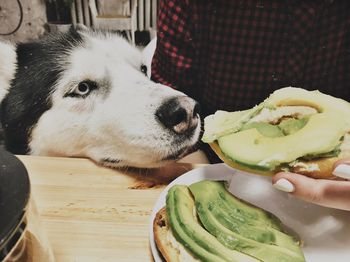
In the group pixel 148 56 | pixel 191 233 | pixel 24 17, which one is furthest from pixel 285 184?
pixel 24 17

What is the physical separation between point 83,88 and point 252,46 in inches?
24.0

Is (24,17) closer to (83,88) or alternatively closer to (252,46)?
(83,88)

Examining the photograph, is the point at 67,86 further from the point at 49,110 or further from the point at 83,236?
the point at 83,236

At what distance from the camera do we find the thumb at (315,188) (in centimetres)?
53

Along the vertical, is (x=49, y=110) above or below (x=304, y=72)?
below

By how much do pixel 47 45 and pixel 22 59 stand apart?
99mm

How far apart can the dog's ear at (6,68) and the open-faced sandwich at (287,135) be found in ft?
2.72

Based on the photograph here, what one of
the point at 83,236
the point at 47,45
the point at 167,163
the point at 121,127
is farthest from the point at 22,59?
the point at 83,236

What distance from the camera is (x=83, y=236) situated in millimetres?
620

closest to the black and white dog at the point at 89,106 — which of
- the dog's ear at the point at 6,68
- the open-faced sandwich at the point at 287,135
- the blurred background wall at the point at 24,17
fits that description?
the dog's ear at the point at 6,68

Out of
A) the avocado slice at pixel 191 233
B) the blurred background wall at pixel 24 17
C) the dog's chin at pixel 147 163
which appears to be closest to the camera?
the avocado slice at pixel 191 233

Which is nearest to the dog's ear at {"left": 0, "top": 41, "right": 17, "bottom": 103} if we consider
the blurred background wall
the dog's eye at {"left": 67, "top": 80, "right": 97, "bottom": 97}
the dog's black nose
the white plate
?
the dog's eye at {"left": 67, "top": 80, "right": 97, "bottom": 97}

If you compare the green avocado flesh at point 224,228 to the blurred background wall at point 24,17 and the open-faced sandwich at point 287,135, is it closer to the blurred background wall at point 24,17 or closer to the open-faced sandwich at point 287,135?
the open-faced sandwich at point 287,135

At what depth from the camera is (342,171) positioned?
1.66 feet
